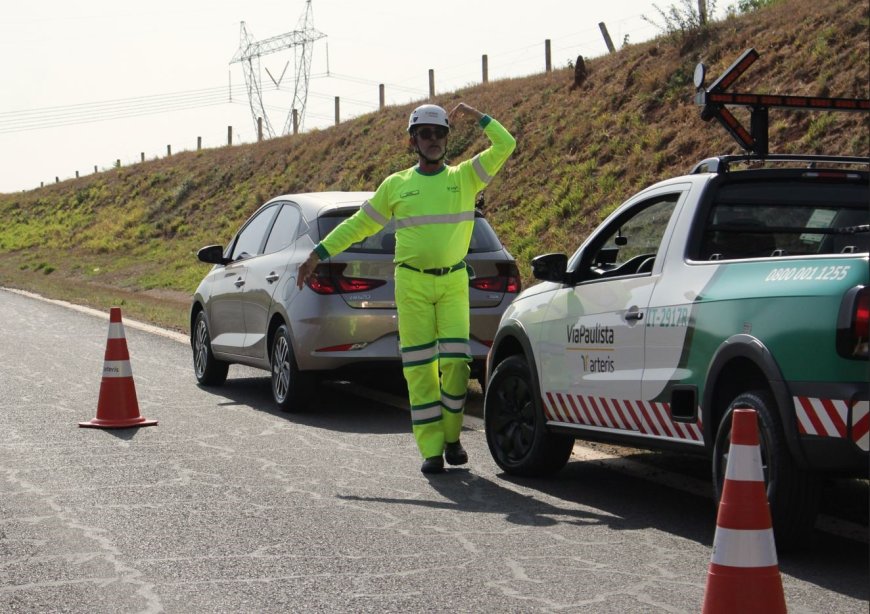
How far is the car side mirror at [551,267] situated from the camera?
7789 millimetres

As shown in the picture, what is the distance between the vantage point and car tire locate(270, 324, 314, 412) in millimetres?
10891

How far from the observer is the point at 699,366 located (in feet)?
21.2

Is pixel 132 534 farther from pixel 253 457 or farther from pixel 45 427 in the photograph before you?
pixel 45 427

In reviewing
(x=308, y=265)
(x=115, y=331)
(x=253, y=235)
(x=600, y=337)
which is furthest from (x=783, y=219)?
(x=253, y=235)

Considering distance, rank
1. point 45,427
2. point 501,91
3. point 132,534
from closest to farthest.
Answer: point 132,534 < point 45,427 < point 501,91

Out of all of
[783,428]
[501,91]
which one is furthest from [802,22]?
[783,428]

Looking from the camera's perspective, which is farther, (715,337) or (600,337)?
(600,337)

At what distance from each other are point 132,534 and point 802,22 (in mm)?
25554

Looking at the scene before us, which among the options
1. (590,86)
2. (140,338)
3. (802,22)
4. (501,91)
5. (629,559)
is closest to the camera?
(629,559)

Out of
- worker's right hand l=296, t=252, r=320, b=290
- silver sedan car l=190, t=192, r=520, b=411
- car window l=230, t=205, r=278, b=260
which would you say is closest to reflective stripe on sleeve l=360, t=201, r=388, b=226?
worker's right hand l=296, t=252, r=320, b=290

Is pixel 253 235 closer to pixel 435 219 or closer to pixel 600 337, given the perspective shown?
pixel 435 219

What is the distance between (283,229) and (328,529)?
542 centimetres

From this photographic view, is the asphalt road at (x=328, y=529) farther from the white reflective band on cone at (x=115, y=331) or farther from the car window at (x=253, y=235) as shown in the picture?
the car window at (x=253, y=235)

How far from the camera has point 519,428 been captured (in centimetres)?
838
